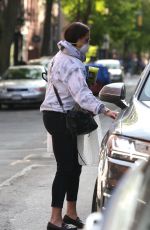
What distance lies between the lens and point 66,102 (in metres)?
5.70

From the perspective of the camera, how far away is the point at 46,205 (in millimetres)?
6984

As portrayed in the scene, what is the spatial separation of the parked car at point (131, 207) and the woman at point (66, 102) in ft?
9.13

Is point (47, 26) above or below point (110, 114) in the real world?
below

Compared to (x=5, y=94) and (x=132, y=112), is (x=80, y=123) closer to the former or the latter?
(x=132, y=112)

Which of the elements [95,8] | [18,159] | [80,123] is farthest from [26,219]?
[95,8]

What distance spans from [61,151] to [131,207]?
309 centimetres

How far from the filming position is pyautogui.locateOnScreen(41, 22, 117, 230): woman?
554 cm

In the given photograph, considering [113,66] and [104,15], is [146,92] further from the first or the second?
[104,15]

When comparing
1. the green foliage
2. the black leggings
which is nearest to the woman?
the black leggings

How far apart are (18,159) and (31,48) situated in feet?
157

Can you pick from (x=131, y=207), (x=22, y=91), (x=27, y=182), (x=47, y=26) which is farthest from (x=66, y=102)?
(x=47, y=26)

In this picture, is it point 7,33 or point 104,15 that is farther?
point 104,15

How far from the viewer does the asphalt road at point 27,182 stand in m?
6.48

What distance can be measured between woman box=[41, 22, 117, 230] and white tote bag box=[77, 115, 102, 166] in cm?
5
